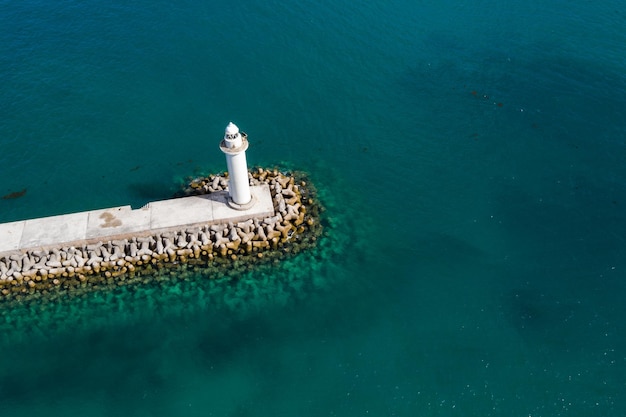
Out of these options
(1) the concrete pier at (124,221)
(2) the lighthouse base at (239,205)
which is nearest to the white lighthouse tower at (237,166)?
(2) the lighthouse base at (239,205)

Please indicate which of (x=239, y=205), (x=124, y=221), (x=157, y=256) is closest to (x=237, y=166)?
(x=239, y=205)

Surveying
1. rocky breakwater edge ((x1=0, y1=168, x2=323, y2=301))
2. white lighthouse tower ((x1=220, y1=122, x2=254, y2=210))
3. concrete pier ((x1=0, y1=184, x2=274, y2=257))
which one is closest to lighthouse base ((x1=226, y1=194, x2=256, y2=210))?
white lighthouse tower ((x1=220, y1=122, x2=254, y2=210))

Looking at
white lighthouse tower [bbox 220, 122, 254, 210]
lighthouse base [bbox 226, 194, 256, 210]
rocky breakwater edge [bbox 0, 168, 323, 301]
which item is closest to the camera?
white lighthouse tower [bbox 220, 122, 254, 210]

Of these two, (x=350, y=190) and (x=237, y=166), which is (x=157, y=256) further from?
(x=350, y=190)

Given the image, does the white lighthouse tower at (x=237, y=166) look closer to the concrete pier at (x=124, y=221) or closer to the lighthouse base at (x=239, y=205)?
the lighthouse base at (x=239, y=205)

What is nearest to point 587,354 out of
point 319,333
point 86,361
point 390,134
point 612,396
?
point 612,396

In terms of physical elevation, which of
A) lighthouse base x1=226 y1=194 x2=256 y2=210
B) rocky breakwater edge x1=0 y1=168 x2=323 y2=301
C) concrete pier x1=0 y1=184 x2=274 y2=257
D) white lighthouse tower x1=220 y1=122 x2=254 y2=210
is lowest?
rocky breakwater edge x1=0 y1=168 x2=323 y2=301

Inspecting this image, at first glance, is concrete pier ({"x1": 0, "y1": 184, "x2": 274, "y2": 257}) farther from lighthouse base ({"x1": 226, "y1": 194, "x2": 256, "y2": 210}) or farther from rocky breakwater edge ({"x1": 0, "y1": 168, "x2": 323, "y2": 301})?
rocky breakwater edge ({"x1": 0, "y1": 168, "x2": 323, "y2": 301})
